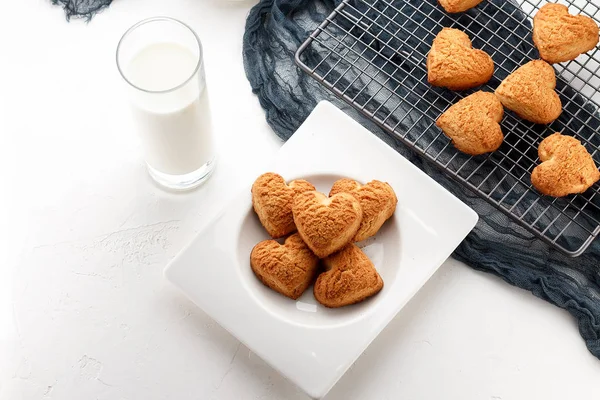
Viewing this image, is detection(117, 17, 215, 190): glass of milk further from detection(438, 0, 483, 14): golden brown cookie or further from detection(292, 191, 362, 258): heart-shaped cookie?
detection(438, 0, 483, 14): golden brown cookie

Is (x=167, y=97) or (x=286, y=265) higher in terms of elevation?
(x=167, y=97)

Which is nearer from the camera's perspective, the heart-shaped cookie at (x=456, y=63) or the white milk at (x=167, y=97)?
the white milk at (x=167, y=97)

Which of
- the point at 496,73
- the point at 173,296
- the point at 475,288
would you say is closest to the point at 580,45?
the point at 496,73

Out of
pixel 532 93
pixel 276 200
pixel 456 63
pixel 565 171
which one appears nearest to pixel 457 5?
pixel 456 63

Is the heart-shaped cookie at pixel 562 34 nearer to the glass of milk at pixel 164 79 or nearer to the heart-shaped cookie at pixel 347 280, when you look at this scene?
the heart-shaped cookie at pixel 347 280

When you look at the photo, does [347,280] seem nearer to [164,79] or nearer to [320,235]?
[320,235]

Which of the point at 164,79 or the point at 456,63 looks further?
the point at 456,63

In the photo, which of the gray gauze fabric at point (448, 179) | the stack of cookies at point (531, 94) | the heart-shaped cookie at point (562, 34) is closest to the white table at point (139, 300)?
the gray gauze fabric at point (448, 179)
